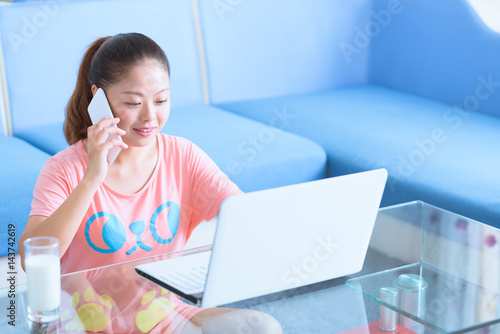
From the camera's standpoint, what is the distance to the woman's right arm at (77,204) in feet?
4.28

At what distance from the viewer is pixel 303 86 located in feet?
10.0

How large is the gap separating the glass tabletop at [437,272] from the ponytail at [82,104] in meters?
0.62

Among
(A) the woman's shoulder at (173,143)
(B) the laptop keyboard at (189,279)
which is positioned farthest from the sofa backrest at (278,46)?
(B) the laptop keyboard at (189,279)

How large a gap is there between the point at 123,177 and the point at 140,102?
0.55 feet

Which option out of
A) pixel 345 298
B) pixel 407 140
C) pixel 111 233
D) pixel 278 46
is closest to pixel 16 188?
pixel 111 233

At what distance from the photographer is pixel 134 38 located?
1477mm

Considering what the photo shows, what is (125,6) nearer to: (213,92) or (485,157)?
(213,92)

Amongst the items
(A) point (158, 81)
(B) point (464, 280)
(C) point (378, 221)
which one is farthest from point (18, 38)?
(B) point (464, 280)

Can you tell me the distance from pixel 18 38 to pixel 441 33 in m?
1.54

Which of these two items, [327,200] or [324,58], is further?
[324,58]

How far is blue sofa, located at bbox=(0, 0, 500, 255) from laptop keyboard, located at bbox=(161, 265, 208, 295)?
2.73ft

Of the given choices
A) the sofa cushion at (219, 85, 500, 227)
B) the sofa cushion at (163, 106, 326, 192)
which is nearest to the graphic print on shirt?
the sofa cushion at (163, 106, 326, 192)

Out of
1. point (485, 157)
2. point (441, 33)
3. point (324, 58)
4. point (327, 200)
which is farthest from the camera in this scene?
point (324, 58)

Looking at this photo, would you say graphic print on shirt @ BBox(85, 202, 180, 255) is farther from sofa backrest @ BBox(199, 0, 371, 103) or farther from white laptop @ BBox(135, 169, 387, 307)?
sofa backrest @ BBox(199, 0, 371, 103)
